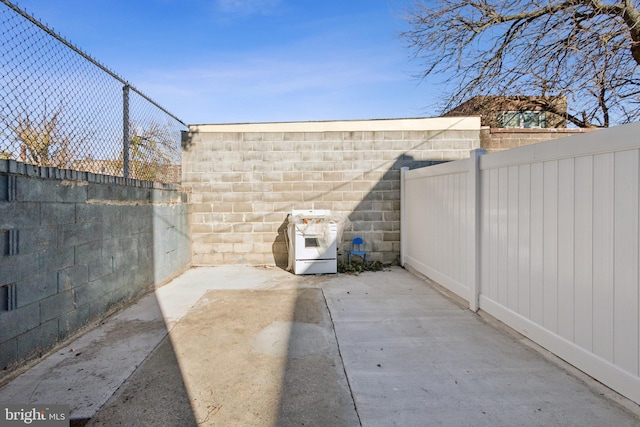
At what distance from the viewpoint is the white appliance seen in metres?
5.25

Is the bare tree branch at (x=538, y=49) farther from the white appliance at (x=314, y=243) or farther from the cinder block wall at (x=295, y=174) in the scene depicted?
the white appliance at (x=314, y=243)

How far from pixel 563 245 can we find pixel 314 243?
→ 11.6 ft

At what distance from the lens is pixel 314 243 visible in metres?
5.35

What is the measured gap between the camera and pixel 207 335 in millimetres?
2869

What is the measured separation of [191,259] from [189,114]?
8.28 ft

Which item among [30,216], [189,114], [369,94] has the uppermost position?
[369,94]

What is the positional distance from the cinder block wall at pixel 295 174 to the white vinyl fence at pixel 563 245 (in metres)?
2.11

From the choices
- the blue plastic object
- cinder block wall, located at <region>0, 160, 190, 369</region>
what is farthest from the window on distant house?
cinder block wall, located at <region>0, 160, 190, 369</region>

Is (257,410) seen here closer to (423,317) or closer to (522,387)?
(522,387)

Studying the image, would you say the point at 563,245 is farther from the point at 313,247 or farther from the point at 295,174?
the point at 295,174

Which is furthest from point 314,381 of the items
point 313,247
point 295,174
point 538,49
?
point 538,49

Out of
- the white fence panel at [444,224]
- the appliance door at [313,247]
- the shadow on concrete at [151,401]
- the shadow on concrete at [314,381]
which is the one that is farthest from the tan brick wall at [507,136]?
the shadow on concrete at [151,401]

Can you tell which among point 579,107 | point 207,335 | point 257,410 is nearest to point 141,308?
point 207,335

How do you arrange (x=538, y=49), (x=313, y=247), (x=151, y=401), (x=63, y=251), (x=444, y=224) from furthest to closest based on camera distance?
(x=538, y=49), (x=313, y=247), (x=444, y=224), (x=63, y=251), (x=151, y=401)
